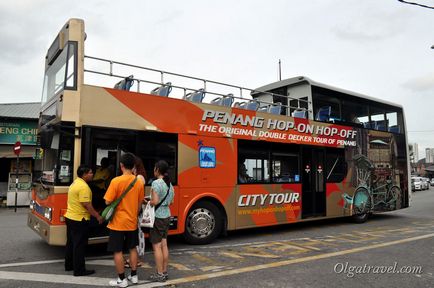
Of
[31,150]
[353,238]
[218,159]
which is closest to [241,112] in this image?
[218,159]

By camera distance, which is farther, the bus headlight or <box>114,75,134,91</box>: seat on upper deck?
<box>114,75,134,91</box>: seat on upper deck

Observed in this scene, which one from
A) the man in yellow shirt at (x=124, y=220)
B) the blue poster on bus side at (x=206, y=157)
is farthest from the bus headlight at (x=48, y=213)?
the blue poster on bus side at (x=206, y=157)

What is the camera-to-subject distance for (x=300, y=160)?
964cm

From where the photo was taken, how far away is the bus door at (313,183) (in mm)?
9739

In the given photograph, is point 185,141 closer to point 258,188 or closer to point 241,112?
point 241,112

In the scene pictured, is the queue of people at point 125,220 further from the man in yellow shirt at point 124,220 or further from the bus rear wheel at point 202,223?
the bus rear wheel at point 202,223

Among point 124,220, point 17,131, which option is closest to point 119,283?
point 124,220

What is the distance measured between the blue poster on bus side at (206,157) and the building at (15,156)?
1218 cm

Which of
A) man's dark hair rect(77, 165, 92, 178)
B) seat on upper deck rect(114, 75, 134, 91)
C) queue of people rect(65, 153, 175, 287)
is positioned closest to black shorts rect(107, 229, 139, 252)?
queue of people rect(65, 153, 175, 287)

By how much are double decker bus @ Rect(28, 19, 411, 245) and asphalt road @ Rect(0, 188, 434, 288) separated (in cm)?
50

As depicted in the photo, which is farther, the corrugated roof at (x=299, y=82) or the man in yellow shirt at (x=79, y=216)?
the corrugated roof at (x=299, y=82)

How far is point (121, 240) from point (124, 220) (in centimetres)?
26

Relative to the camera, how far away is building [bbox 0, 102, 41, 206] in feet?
54.6

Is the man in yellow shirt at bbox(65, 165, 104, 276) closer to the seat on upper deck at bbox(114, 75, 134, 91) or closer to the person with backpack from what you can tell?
the person with backpack
